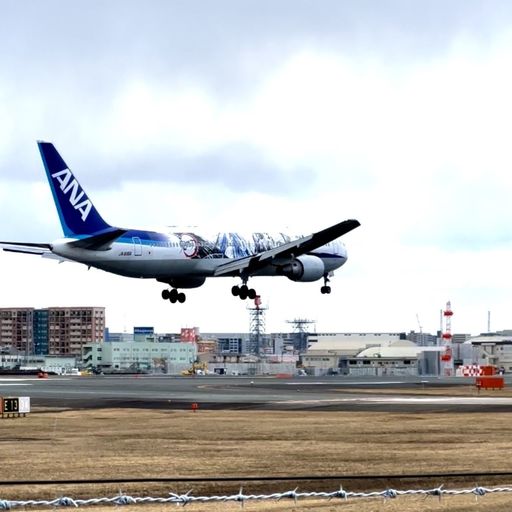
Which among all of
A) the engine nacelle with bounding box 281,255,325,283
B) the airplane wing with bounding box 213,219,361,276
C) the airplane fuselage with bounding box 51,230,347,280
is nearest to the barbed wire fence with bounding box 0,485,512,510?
the airplane fuselage with bounding box 51,230,347,280

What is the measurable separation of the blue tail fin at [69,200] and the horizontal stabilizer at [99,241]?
279 centimetres

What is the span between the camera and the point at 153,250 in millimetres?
95500

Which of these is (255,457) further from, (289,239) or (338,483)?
(289,239)

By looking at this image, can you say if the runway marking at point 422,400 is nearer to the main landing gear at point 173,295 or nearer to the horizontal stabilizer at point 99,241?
the horizontal stabilizer at point 99,241

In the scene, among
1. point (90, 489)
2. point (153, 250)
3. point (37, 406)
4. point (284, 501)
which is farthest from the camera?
point (153, 250)

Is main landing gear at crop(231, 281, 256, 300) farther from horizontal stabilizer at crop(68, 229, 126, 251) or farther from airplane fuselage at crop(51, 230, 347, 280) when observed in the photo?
horizontal stabilizer at crop(68, 229, 126, 251)

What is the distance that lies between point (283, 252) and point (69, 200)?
19752 mm

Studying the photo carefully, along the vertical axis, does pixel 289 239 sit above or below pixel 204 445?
above

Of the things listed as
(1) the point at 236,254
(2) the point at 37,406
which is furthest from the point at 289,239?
(2) the point at 37,406

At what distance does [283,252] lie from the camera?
10338 centimetres

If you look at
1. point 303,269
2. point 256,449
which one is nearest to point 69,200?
point 303,269

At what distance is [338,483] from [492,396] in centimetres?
5328

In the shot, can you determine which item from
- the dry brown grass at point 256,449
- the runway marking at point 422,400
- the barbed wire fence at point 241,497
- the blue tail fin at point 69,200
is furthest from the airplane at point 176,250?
the barbed wire fence at point 241,497

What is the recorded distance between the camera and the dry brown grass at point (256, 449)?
30953 millimetres
